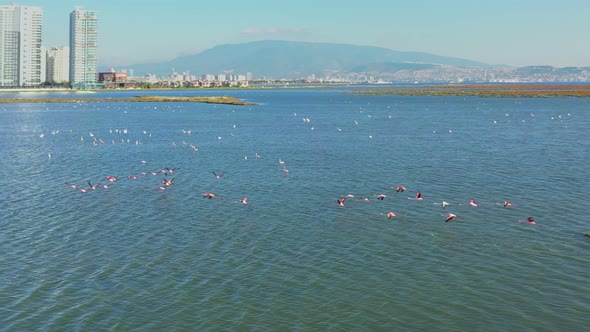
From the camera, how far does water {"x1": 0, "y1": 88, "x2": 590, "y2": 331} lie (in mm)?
21703

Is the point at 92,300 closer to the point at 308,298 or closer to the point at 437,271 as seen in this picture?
the point at 308,298

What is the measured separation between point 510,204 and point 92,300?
26705mm

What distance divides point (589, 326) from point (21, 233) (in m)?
28.2

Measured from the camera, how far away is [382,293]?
77.0 ft

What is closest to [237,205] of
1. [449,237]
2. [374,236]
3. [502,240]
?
[374,236]

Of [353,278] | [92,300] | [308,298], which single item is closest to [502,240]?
[353,278]

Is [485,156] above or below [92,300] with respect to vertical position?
above

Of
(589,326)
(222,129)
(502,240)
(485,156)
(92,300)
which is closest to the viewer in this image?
(589,326)

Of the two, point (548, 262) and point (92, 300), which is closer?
point (92, 300)

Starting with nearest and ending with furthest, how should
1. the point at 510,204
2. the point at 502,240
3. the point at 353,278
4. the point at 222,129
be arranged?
the point at 353,278
the point at 502,240
the point at 510,204
the point at 222,129

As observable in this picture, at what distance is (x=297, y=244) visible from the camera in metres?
30.0

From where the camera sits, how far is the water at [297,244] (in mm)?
21703

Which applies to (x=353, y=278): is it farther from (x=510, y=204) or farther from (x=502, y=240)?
(x=510, y=204)

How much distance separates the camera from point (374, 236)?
31234 millimetres
